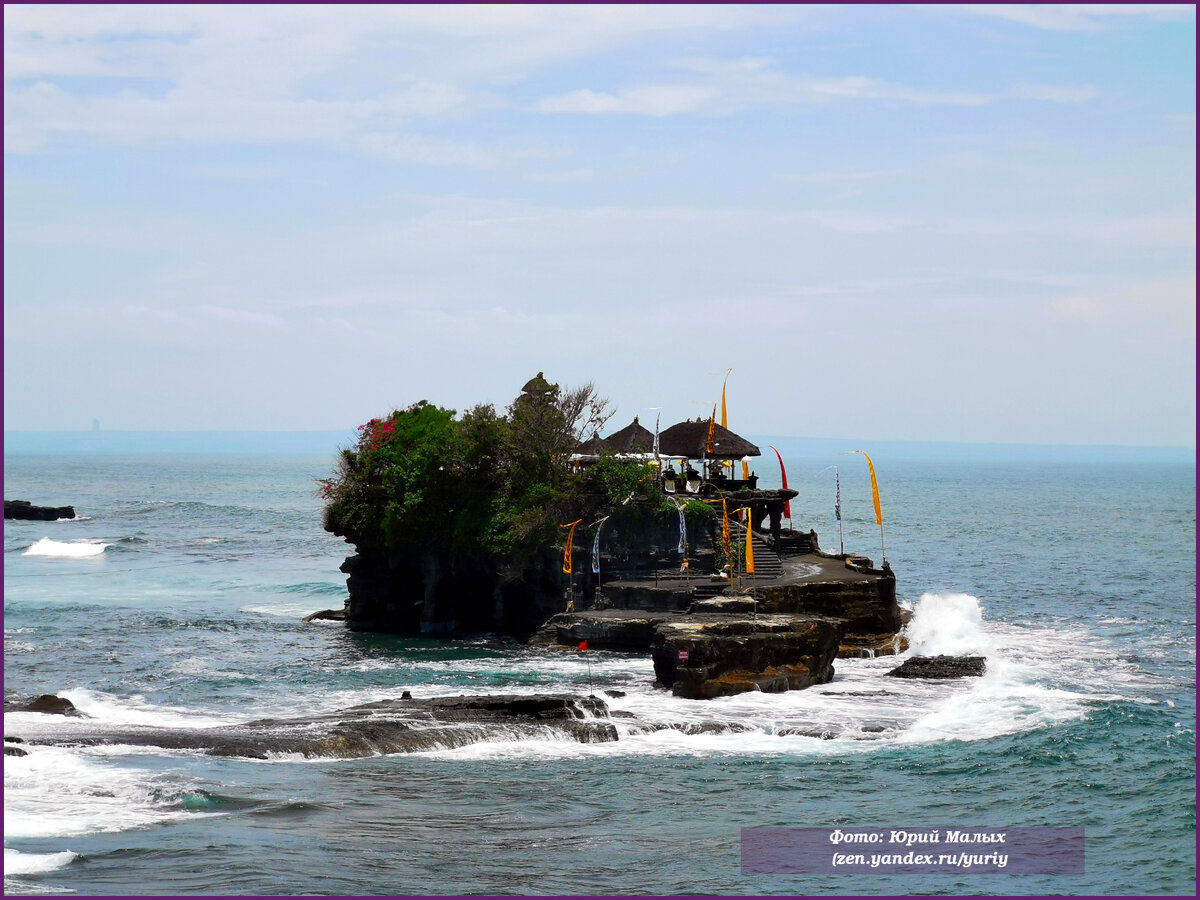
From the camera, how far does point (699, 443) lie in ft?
210

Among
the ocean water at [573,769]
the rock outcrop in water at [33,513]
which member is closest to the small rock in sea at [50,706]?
the ocean water at [573,769]

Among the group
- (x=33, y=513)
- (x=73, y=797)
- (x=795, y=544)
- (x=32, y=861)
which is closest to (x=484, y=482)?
(x=795, y=544)

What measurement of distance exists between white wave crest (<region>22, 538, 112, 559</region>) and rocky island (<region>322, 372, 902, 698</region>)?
138 feet

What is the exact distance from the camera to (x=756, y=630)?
4609 centimetres

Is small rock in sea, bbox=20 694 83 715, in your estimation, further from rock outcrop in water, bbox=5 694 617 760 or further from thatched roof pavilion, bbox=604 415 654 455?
thatched roof pavilion, bbox=604 415 654 455

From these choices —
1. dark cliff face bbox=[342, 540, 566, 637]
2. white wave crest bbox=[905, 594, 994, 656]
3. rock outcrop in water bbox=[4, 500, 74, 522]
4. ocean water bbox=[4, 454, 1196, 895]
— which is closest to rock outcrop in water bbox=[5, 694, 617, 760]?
ocean water bbox=[4, 454, 1196, 895]

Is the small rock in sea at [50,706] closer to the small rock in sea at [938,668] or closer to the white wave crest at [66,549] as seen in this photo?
the small rock in sea at [938,668]

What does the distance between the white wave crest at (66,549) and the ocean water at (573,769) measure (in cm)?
2845

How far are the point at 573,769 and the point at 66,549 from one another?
77.1m

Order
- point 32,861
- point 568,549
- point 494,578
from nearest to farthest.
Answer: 1. point 32,861
2. point 568,549
3. point 494,578

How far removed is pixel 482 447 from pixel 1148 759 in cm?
3269

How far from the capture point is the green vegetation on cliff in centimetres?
5850

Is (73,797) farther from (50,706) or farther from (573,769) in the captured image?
(573,769)

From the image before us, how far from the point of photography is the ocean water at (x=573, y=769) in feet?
92.3
